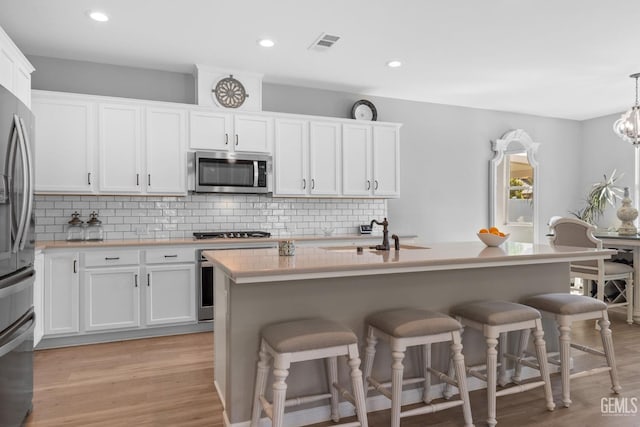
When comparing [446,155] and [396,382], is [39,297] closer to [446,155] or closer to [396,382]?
[396,382]

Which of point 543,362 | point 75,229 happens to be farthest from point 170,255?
point 543,362

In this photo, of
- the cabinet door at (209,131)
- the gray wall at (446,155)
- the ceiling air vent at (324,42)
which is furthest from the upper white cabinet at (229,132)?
the ceiling air vent at (324,42)

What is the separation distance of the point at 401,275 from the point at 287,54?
8.59ft

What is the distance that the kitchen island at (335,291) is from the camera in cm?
222

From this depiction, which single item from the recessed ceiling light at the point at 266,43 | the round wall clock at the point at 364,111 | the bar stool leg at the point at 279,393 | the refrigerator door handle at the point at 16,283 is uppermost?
A: the recessed ceiling light at the point at 266,43

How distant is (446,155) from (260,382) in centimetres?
481

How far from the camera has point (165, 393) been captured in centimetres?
279

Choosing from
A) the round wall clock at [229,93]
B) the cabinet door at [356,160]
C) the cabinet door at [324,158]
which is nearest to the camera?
the round wall clock at [229,93]

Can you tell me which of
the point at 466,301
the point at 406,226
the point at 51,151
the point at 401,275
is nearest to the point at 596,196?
the point at 406,226

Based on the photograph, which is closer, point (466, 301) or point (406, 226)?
point (466, 301)

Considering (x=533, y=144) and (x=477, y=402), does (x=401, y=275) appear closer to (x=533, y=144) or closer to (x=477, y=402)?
(x=477, y=402)

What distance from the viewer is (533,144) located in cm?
670

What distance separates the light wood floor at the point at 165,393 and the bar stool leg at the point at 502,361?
0.13 meters

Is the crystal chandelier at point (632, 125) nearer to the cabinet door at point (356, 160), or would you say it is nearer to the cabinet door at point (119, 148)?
the cabinet door at point (356, 160)
